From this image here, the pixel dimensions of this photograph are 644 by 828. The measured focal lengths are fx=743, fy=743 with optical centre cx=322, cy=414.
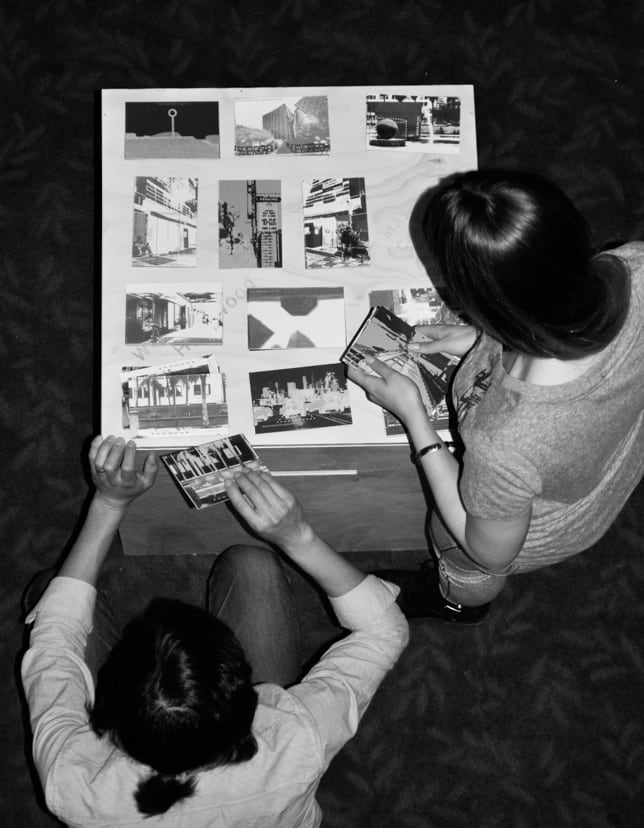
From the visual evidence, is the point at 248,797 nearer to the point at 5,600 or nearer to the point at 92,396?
the point at 5,600

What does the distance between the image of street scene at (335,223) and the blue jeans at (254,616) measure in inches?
26.9

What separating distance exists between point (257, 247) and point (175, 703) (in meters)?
1.00

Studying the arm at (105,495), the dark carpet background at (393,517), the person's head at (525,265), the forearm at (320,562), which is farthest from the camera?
the dark carpet background at (393,517)

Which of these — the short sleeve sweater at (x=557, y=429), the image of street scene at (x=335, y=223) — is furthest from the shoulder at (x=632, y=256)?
the image of street scene at (x=335, y=223)

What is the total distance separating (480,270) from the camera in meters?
1.02

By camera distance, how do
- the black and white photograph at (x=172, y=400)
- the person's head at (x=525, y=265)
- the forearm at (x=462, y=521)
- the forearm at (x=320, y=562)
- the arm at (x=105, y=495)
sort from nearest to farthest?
1. the person's head at (x=525, y=265)
2. the forearm at (x=462, y=521)
3. the forearm at (x=320, y=562)
4. the arm at (x=105, y=495)
5. the black and white photograph at (x=172, y=400)

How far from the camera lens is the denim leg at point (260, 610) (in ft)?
Result: 4.91

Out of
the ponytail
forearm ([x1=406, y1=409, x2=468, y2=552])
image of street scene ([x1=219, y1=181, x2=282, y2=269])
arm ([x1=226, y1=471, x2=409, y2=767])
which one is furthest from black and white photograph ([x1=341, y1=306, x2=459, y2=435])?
the ponytail

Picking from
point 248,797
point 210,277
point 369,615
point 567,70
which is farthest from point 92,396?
point 567,70

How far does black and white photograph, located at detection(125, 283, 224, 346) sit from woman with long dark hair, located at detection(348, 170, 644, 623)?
0.52 m

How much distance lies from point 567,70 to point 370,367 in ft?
5.41

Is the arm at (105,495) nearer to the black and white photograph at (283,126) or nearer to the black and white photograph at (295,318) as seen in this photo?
the black and white photograph at (295,318)

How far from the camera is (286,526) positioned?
128 centimetres

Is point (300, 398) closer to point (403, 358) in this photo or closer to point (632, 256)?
point (403, 358)
